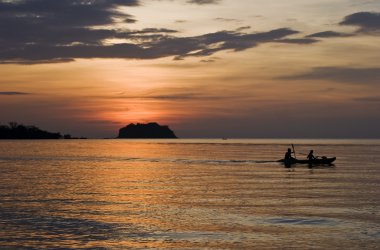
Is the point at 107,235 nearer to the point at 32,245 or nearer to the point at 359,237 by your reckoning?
the point at 32,245

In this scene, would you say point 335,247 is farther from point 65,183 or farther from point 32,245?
point 65,183

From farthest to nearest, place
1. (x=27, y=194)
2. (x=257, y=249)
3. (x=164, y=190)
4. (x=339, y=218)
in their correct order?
1. (x=164, y=190)
2. (x=27, y=194)
3. (x=339, y=218)
4. (x=257, y=249)

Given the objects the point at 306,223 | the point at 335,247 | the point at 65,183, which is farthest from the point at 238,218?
the point at 65,183

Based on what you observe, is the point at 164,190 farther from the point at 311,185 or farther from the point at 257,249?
the point at 257,249

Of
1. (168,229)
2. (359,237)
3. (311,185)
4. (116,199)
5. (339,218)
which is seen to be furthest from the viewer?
(311,185)

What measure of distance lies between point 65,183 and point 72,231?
26346 millimetres

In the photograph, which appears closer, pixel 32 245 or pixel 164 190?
pixel 32 245

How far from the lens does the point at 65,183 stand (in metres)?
51.6

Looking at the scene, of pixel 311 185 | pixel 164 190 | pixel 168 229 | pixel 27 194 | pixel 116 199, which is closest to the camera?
pixel 168 229

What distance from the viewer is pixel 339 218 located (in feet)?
97.4

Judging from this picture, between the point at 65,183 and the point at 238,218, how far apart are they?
26573mm

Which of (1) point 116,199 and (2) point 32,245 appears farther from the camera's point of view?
(1) point 116,199

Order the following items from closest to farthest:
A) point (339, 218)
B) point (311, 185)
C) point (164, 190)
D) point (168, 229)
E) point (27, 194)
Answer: point (168, 229)
point (339, 218)
point (27, 194)
point (164, 190)
point (311, 185)

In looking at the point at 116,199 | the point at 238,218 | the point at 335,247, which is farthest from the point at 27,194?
the point at 335,247
